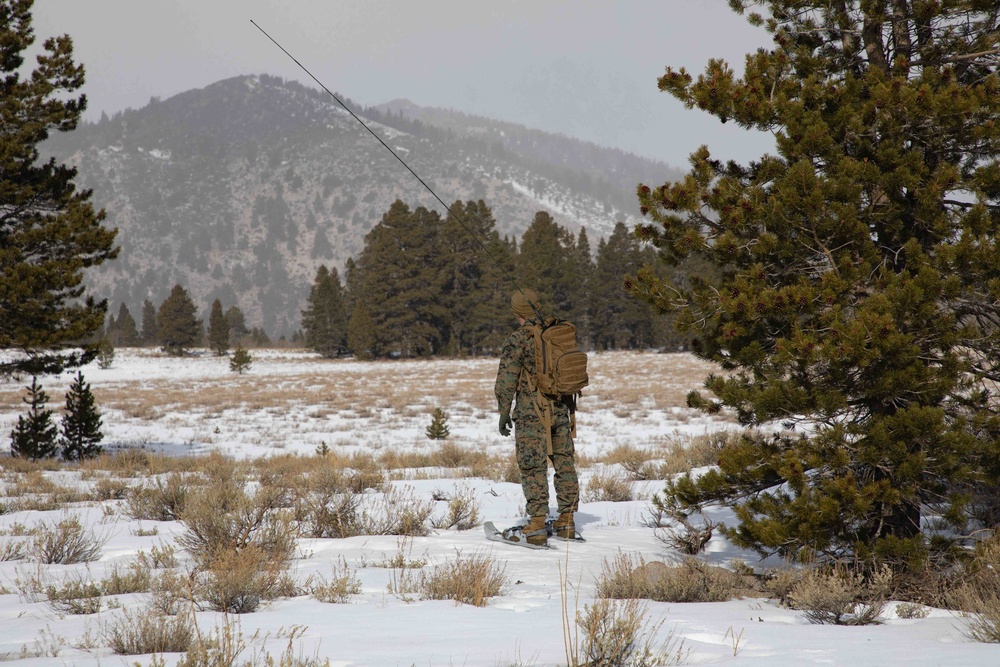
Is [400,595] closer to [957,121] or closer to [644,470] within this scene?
[957,121]

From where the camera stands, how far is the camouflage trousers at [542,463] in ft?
19.6

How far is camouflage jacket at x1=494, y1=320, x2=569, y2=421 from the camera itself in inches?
237

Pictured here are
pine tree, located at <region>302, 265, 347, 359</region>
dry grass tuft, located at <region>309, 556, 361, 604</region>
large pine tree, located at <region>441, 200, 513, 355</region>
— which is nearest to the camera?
dry grass tuft, located at <region>309, 556, 361, 604</region>

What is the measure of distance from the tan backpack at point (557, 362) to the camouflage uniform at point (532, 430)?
0.10 m

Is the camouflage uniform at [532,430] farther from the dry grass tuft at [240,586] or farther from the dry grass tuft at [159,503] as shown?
the dry grass tuft at [159,503]

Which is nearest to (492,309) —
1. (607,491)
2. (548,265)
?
(548,265)

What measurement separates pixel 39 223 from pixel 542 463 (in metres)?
11.0

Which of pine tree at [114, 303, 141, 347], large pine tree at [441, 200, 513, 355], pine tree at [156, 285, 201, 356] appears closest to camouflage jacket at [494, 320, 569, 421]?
large pine tree at [441, 200, 513, 355]

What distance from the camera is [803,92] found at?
4578 mm

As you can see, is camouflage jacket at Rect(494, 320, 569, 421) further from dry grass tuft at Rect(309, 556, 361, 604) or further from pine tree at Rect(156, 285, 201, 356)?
pine tree at Rect(156, 285, 201, 356)

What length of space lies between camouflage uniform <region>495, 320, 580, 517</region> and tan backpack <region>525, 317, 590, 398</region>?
95 millimetres

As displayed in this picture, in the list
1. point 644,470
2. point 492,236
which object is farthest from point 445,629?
point 492,236

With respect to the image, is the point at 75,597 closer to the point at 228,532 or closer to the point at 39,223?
the point at 228,532

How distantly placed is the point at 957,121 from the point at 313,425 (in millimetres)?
16377
